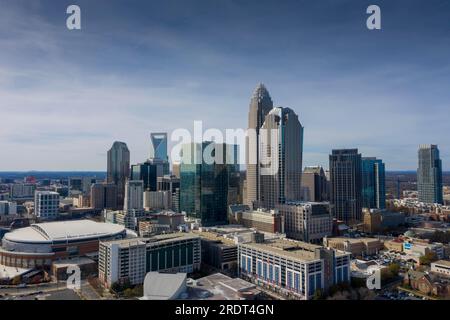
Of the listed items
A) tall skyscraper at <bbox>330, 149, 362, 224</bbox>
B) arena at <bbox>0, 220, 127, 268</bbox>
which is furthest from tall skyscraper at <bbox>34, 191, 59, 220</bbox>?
tall skyscraper at <bbox>330, 149, 362, 224</bbox>

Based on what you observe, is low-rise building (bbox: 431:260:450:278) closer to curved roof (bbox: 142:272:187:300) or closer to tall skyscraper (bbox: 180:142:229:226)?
curved roof (bbox: 142:272:187:300)

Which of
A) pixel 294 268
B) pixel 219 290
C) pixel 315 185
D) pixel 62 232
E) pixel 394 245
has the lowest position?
pixel 394 245

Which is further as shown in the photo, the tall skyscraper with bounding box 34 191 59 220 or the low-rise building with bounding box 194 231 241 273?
the tall skyscraper with bounding box 34 191 59 220

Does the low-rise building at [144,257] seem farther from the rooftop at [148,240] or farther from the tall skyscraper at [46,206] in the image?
the tall skyscraper at [46,206]

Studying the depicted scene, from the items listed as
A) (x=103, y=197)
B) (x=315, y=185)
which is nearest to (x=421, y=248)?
(x=315, y=185)

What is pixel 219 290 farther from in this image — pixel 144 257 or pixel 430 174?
pixel 430 174
